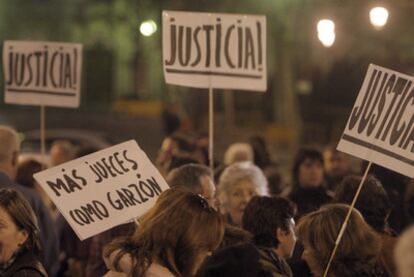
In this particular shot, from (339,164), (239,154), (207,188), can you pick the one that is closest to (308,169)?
(239,154)

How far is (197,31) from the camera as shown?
8.71 meters

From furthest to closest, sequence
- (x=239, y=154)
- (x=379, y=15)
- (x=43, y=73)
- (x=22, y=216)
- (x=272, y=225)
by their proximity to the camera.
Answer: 1. (x=379, y=15)
2. (x=239, y=154)
3. (x=43, y=73)
4. (x=272, y=225)
5. (x=22, y=216)

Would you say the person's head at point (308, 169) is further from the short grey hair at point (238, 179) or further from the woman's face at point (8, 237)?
the woman's face at point (8, 237)

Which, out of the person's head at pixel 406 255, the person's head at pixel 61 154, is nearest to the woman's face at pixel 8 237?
the person's head at pixel 406 255

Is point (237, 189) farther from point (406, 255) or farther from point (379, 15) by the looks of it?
point (406, 255)

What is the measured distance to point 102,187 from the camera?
21.6 ft

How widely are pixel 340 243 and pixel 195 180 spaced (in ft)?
6.95

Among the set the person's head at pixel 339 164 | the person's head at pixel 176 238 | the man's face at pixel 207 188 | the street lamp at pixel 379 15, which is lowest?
the person's head at pixel 339 164

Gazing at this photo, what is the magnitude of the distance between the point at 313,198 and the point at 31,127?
1748 cm

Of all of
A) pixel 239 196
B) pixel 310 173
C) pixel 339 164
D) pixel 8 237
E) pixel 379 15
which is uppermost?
Result: pixel 379 15

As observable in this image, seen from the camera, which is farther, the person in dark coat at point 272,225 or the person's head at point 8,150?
the person's head at point 8,150

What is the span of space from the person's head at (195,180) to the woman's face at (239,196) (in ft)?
1.49

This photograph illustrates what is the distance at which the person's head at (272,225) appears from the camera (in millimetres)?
6398

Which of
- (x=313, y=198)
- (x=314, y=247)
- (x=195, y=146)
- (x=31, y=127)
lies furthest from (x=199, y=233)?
(x=31, y=127)
